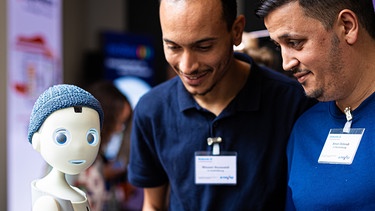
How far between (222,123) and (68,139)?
0.72 metres

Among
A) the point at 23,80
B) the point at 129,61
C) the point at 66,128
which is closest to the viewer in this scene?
the point at 66,128

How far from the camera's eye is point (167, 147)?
1.84 m

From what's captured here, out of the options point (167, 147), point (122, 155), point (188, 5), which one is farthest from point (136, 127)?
point (122, 155)

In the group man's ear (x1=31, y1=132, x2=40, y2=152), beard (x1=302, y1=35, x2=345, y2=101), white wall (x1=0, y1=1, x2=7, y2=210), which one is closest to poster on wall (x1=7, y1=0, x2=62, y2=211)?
white wall (x1=0, y1=1, x2=7, y2=210)

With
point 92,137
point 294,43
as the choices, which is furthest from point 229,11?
point 92,137

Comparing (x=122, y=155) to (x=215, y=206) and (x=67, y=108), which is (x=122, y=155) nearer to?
(x=215, y=206)

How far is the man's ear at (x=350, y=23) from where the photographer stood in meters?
1.36

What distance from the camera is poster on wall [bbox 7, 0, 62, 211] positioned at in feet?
12.4

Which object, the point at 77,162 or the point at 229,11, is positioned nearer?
the point at 77,162

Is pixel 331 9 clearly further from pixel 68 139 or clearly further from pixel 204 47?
pixel 68 139

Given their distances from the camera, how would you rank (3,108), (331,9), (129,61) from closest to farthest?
(331,9) → (3,108) → (129,61)

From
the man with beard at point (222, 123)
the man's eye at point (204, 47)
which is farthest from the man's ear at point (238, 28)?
the man's eye at point (204, 47)

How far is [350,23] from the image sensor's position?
1372 millimetres

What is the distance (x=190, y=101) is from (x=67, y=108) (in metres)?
0.71
